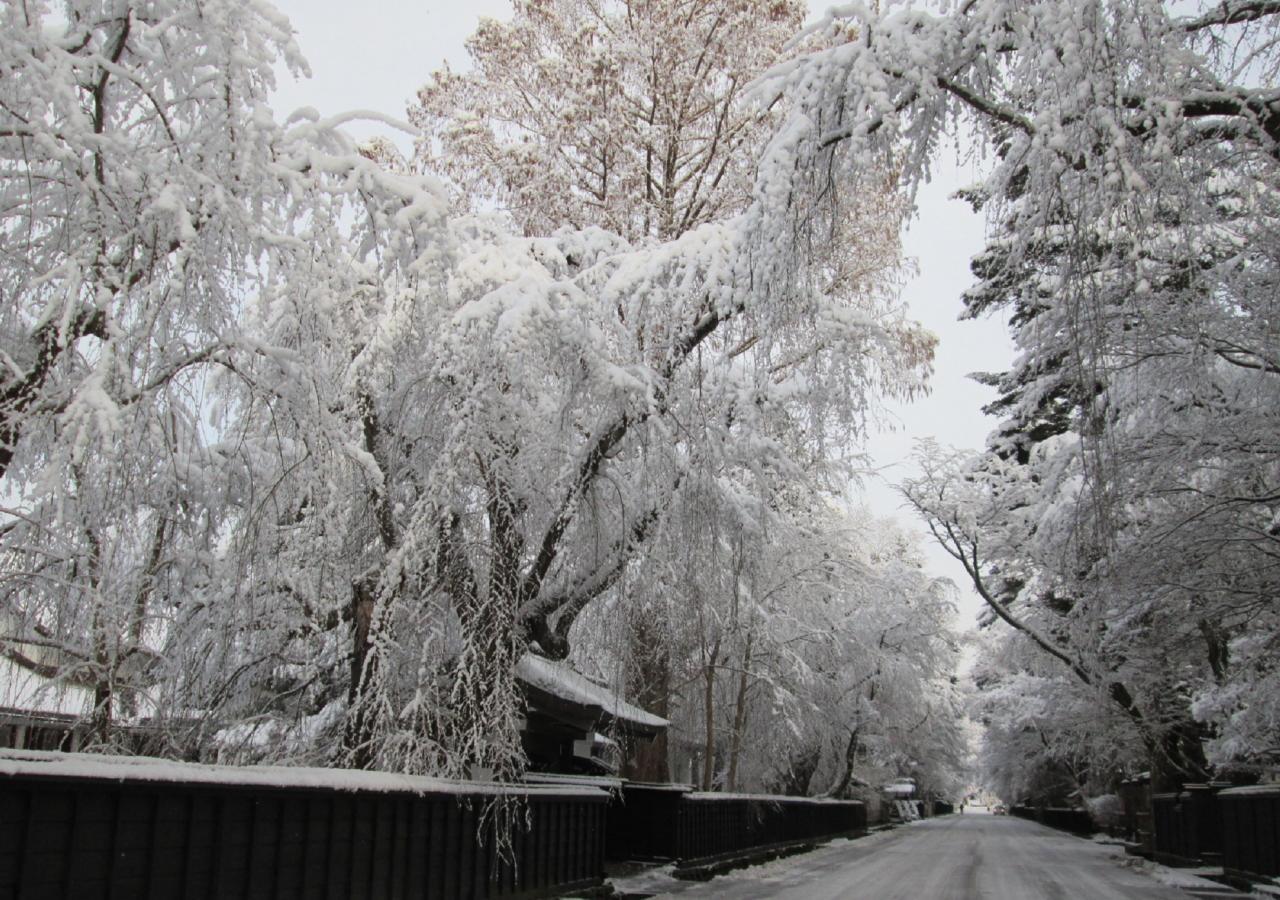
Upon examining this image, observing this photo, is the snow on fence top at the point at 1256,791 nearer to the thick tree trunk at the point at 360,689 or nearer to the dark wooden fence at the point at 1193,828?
the dark wooden fence at the point at 1193,828

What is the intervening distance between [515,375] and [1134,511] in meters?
10.4

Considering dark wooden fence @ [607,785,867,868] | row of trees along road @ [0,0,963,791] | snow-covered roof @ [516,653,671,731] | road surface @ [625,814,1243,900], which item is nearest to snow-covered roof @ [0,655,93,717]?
row of trees along road @ [0,0,963,791]

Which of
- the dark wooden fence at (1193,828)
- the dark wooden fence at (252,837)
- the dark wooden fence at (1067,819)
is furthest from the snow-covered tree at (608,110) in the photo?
the dark wooden fence at (1067,819)

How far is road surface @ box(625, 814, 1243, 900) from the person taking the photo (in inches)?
492

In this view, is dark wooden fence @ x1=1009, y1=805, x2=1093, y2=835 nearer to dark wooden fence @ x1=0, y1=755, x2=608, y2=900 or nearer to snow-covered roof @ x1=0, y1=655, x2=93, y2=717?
dark wooden fence @ x1=0, y1=755, x2=608, y2=900

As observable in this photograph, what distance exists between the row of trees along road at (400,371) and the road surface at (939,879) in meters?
3.37

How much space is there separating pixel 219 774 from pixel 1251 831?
1342 cm

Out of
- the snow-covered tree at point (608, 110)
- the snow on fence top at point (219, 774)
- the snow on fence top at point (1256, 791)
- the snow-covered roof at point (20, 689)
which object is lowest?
the snow on fence top at point (1256, 791)

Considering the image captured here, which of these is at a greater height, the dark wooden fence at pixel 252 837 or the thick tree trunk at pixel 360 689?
the thick tree trunk at pixel 360 689

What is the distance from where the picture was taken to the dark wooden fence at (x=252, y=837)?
415 cm

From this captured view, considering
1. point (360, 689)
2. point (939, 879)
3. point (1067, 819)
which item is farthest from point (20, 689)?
point (1067, 819)

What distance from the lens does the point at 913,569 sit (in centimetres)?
3347

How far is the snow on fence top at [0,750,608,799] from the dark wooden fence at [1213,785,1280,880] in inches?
389

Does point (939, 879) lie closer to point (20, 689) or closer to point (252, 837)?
point (252, 837)
